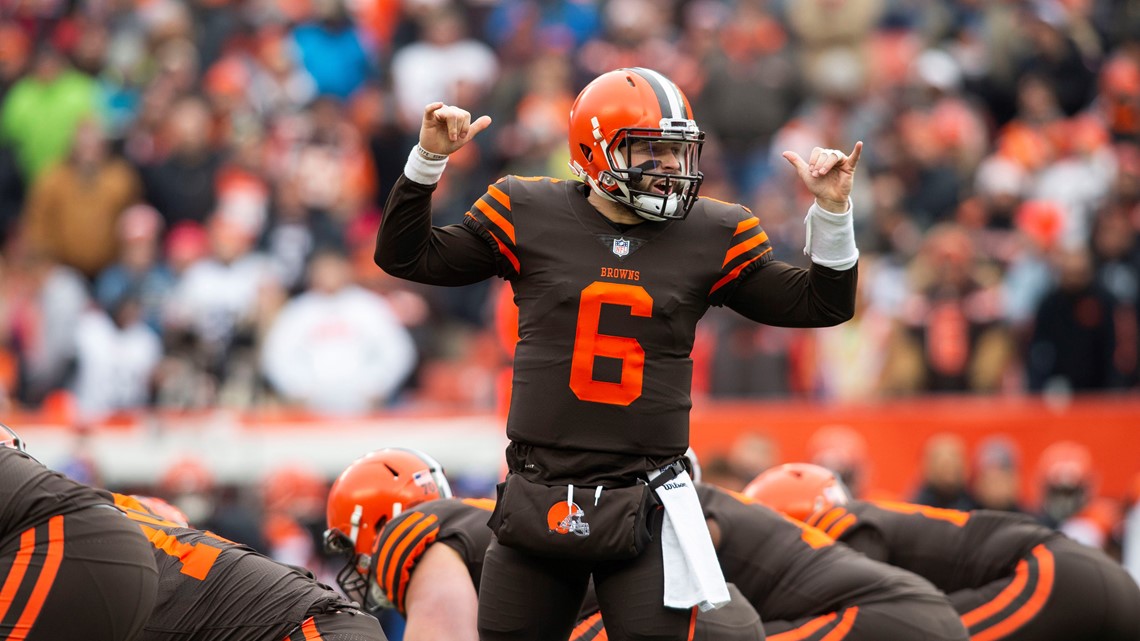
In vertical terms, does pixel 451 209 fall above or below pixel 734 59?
below

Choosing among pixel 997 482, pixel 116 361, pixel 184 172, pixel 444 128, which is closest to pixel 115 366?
pixel 116 361

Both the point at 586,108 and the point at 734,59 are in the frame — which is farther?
the point at 734,59

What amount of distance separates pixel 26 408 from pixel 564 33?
5.77 metres

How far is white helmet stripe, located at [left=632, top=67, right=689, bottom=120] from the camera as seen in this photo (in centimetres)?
475

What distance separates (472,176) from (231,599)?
896 centimetres

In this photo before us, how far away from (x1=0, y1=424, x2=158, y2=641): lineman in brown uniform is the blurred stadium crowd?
708cm

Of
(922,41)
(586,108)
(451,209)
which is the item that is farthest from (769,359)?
(586,108)

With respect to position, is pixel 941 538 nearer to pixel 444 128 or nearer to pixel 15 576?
pixel 444 128

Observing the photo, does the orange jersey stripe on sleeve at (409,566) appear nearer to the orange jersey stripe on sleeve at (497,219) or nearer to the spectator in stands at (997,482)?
the orange jersey stripe on sleeve at (497,219)

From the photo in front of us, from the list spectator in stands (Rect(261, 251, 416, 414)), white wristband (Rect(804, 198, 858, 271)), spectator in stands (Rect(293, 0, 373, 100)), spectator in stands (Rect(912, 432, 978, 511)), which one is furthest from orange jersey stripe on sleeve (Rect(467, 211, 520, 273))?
spectator in stands (Rect(293, 0, 373, 100))

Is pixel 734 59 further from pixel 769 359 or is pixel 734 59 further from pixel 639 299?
pixel 639 299

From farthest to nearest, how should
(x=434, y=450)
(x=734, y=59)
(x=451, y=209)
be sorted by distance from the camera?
→ (x=734, y=59) < (x=451, y=209) < (x=434, y=450)

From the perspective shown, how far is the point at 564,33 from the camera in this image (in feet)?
49.3

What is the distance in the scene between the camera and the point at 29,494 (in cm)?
431
